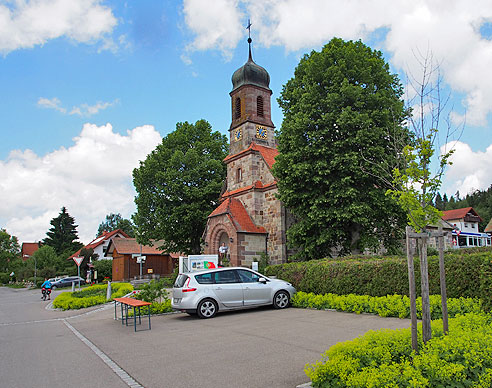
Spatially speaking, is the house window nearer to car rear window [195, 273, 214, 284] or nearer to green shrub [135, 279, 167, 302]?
green shrub [135, 279, 167, 302]

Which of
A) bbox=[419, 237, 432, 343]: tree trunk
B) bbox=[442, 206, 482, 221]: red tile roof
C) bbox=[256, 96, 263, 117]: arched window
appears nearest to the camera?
bbox=[419, 237, 432, 343]: tree trunk

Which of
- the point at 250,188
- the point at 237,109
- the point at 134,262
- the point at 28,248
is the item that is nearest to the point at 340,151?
the point at 250,188

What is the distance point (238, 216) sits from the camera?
2423 cm

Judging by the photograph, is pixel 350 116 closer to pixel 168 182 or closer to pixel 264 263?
pixel 264 263

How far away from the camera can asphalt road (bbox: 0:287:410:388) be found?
582cm

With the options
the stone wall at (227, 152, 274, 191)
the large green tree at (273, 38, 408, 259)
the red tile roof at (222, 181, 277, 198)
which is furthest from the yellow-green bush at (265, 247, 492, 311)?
the stone wall at (227, 152, 274, 191)

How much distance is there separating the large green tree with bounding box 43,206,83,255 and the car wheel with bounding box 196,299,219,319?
6670 cm

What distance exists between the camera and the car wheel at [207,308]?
12047 millimetres

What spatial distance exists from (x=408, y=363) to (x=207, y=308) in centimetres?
846

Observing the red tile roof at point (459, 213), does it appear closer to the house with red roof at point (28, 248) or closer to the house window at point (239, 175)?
the house window at point (239, 175)

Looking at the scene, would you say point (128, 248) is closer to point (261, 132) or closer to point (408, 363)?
point (261, 132)

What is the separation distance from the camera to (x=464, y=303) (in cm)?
872

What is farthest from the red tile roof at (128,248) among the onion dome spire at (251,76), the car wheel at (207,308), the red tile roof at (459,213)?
the red tile roof at (459,213)

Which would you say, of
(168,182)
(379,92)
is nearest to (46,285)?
(168,182)
